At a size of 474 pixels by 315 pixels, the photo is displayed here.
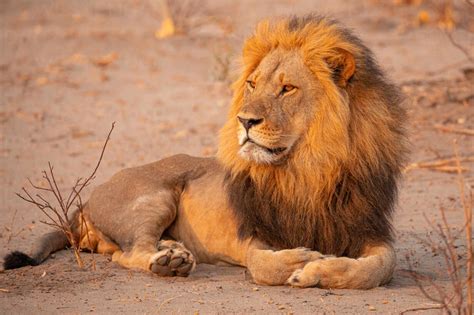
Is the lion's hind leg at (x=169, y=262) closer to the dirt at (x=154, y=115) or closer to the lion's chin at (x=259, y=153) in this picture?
the dirt at (x=154, y=115)

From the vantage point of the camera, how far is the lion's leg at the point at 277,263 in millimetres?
4434

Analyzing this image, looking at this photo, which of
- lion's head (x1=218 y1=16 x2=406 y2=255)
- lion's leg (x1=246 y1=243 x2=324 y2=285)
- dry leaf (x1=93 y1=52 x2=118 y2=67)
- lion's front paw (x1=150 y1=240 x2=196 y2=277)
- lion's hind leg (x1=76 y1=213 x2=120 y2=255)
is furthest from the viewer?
dry leaf (x1=93 y1=52 x2=118 y2=67)

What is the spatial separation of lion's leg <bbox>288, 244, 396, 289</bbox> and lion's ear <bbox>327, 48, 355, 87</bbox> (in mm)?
877

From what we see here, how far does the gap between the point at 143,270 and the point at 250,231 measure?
23.4 inches

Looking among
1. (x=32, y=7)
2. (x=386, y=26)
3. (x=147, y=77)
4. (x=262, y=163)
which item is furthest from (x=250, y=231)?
(x=32, y=7)

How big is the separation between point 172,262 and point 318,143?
925 millimetres

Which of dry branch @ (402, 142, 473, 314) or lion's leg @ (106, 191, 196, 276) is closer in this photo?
dry branch @ (402, 142, 473, 314)

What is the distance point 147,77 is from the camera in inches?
433

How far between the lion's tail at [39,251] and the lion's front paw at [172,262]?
2.39ft

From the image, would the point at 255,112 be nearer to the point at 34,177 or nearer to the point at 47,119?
the point at 34,177

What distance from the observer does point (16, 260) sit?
196 inches

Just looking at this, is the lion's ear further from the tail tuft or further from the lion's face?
the tail tuft

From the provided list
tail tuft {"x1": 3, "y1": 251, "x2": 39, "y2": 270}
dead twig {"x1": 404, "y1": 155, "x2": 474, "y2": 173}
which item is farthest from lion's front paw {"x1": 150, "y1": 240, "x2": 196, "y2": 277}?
dead twig {"x1": 404, "y1": 155, "x2": 474, "y2": 173}

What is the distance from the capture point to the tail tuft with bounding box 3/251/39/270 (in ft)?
16.2
